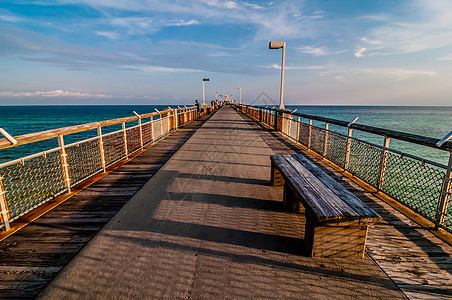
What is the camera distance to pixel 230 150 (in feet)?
28.3

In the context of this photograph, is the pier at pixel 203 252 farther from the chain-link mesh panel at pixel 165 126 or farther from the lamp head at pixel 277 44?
the lamp head at pixel 277 44

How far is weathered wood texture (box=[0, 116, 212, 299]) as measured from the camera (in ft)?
7.89

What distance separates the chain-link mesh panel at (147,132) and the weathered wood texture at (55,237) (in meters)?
4.06

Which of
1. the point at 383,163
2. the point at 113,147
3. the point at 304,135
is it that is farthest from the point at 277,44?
the point at 383,163

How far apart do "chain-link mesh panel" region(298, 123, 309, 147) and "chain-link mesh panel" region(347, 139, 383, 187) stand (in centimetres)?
298

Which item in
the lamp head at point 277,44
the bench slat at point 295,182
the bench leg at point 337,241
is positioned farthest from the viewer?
the lamp head at point 277,44

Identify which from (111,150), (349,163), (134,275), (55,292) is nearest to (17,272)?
(55,292)

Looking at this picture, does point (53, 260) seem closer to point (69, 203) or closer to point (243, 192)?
point (69, 203)

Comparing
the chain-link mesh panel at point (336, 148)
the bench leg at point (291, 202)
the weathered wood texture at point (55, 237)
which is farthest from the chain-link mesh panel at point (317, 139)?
the weathered wood texture at point (55, 237)

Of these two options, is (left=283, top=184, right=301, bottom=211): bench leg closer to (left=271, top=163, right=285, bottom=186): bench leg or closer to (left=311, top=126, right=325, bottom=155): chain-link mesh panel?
(left=271, top=163, right=285, bottom=186): bench leg

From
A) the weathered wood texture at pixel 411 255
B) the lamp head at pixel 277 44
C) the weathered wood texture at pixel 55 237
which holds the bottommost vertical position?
the weathered wood texture at pixel 55 237

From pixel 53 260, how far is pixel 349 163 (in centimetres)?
606

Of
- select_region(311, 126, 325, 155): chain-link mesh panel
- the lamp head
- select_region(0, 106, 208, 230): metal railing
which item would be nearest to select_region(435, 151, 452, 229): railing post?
select_region(311, 126, 325, 155): chain-link mesh panel

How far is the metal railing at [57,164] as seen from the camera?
3.47 metres
